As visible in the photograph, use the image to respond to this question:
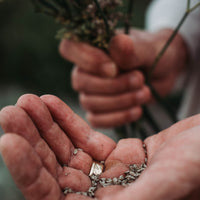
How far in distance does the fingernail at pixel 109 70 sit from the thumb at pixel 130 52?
20mm

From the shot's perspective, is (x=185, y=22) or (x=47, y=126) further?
(x=185, y=22)

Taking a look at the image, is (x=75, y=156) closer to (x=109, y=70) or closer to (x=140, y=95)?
(x=109, y=70)

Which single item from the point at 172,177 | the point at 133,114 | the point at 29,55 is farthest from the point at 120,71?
the point at 29,55

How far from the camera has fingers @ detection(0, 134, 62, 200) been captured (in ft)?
1.20

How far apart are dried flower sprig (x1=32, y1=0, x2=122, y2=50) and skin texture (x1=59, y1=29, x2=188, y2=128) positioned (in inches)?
2.6

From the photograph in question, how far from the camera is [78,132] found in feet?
1.73

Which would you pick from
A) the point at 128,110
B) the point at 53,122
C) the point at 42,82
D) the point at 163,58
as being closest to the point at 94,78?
the point at 128,110

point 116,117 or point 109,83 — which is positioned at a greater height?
point 109,83

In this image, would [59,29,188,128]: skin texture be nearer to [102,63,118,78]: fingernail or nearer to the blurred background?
[102,63,118,78]: fingernail

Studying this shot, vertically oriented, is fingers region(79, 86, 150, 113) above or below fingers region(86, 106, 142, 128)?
above

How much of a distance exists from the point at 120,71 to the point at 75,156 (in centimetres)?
43

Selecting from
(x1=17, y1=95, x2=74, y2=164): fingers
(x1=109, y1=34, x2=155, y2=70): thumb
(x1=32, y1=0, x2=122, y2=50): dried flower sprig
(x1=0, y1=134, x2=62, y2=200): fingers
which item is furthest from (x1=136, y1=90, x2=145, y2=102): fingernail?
(x1=0, y1=134, x2=62, y2=200): fingers

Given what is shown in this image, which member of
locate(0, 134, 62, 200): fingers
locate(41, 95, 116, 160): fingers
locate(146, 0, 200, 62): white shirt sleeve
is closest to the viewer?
locate(0, 134, 62, 200): fingers

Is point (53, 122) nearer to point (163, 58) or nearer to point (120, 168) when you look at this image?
point (120, 168)
